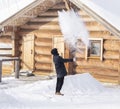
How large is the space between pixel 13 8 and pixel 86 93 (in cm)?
734

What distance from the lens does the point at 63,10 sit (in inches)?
723

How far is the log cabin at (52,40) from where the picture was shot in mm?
17141

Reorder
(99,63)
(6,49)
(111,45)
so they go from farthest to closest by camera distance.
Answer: (6,49), (99,63), (111,45)

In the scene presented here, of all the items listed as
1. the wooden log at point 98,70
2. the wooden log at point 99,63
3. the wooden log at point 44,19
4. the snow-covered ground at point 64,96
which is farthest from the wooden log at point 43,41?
the snow-covered ground at point 64,96

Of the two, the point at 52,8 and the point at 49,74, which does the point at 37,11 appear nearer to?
the point at 52,8

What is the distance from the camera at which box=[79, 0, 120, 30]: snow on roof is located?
52.7 ft

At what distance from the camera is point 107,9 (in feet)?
55.4

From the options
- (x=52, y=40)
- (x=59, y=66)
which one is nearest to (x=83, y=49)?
(x=52, y=40)

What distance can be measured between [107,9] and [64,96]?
18.2ft

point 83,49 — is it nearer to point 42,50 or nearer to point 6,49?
point 42,50

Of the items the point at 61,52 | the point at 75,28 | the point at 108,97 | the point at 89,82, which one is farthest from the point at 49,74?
the point at 108,97

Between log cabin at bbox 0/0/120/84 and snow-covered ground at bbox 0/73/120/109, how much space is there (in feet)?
6.23

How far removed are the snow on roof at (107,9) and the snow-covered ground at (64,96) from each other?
264cm

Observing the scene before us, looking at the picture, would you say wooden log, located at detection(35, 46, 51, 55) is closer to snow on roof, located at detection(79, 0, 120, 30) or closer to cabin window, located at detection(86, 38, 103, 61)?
cabin window, located at detection(86, 38, 103, 61)
